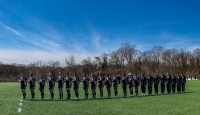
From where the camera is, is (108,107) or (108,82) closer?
(108,107)

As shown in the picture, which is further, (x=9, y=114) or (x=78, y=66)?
(x=78, y=66)

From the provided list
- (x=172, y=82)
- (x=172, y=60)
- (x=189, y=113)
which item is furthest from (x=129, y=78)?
(x=172, y=60)

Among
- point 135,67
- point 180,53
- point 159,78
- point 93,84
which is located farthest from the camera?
point 180,53

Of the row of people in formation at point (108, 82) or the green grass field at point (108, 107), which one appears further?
the row of people in formation at point (108, 82)

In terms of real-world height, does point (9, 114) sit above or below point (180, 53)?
below

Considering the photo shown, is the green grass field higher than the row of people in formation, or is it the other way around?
the row of people in formation

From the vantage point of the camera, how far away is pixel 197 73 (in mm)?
104500

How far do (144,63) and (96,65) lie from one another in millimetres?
15325

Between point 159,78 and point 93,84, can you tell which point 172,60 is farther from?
point 93,84

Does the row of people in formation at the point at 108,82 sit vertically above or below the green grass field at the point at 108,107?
above

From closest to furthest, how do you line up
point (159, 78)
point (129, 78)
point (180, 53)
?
point (129, 78), point (159, 78), point (180, 53)

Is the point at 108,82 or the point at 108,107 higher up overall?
the point at 108,82

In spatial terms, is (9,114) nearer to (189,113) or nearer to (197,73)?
(189,113)

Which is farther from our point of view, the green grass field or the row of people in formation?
the row of people in formation
